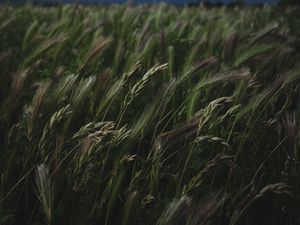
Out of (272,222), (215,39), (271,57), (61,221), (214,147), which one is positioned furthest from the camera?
(215,39)

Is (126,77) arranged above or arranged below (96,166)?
above

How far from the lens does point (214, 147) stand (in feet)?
3.99

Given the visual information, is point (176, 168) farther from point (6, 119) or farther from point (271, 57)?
point (271, 57)

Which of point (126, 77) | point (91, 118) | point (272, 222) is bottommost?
point (272, 222)

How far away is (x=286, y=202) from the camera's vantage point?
107cm

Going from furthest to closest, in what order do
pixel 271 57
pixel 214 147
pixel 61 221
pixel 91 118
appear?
pixel 271 57 < pixel 91 118 < pixel 214 147 < pixel 61 221

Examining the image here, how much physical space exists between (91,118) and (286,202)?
59 cm

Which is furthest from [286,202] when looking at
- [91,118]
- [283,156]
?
[91,118]

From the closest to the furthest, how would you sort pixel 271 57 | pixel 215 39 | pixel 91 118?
pixel 91 118 → pixel 271 57 → pixel 215 39

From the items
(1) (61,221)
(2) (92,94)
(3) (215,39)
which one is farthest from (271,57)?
(1) (61,221)

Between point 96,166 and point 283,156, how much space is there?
536 millimetres

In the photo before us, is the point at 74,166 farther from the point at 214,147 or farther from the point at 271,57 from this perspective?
the point at 271,57

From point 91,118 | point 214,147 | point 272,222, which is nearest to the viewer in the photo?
point 272,222

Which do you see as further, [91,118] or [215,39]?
[215,39]
